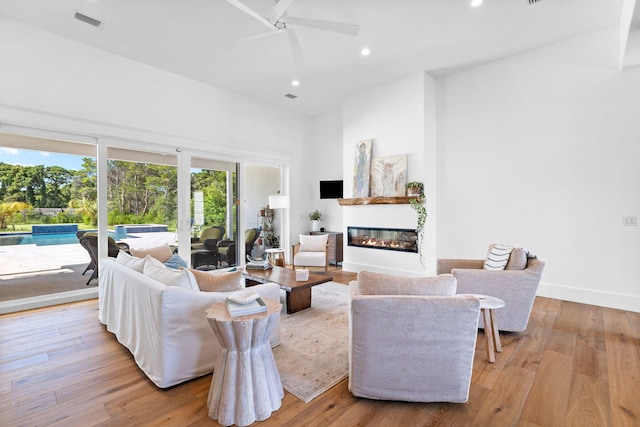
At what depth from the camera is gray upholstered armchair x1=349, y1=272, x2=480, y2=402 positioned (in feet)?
5.95

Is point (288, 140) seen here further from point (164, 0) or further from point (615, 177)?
point (615, 177)

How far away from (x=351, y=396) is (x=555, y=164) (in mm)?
4169

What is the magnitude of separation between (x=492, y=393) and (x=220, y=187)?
5.11 meters

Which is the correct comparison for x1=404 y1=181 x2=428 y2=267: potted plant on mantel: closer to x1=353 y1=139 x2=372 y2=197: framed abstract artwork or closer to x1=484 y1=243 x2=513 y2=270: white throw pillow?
x1=353 y1=139 x2=372 y2=197: framed abstract artwork

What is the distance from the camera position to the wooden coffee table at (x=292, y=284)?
3443mm

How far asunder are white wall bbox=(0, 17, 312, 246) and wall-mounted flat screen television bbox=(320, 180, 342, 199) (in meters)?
1.22

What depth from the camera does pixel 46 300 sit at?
3908 millimetres

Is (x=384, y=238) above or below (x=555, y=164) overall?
below

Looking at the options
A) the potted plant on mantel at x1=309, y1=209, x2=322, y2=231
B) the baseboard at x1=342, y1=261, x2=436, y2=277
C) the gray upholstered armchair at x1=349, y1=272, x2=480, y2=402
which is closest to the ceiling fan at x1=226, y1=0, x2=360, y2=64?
the gray upholstered armchair at x1=349, y1=272, x2=480, y2=402

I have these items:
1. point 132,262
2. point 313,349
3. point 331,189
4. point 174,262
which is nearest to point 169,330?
point 132,262

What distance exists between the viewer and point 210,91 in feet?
17.8

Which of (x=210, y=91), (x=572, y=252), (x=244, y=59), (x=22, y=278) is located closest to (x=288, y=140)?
(x=210, y=91)

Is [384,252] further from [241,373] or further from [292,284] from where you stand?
[241,373]

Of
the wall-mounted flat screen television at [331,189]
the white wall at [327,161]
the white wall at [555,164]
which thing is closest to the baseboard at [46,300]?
the white wall at [327,161]
